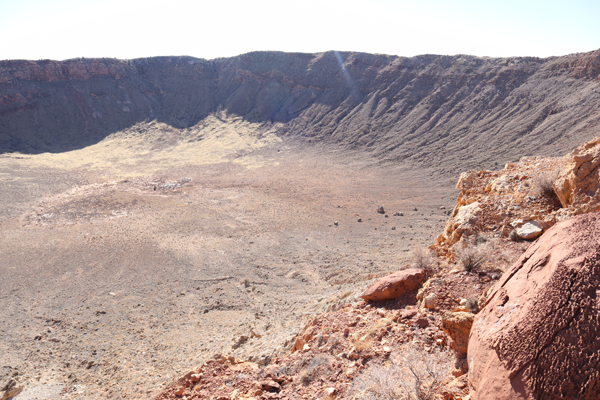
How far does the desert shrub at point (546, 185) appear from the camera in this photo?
22.9 ft

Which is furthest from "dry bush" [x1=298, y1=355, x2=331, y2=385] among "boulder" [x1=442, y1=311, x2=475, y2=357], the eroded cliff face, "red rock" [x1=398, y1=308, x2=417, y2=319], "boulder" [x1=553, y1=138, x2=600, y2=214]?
the eroded cliff face

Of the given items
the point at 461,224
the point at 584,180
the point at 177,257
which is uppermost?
the point at 584,180

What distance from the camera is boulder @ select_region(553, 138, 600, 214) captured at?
5.32m

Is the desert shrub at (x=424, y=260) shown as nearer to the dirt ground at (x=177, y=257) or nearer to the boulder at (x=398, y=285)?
the boulder at (x=398, y=285)

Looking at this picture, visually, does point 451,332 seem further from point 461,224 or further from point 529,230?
point 461,224

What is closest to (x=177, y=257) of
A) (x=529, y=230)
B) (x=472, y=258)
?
(x=472, y=258)

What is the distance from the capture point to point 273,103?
59.5 m

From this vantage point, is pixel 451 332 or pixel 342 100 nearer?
pixel 451 332

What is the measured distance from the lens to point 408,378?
4.02m

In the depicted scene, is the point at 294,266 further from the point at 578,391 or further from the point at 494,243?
the point at 578,391

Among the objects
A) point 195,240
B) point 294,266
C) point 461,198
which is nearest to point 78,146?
point 195,240

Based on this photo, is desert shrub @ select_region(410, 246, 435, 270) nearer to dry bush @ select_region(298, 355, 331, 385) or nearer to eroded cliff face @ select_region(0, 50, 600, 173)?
dry bush @ select_region(298, 355, 331, 385)

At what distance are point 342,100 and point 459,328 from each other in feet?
172

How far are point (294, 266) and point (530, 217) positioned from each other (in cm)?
1177
